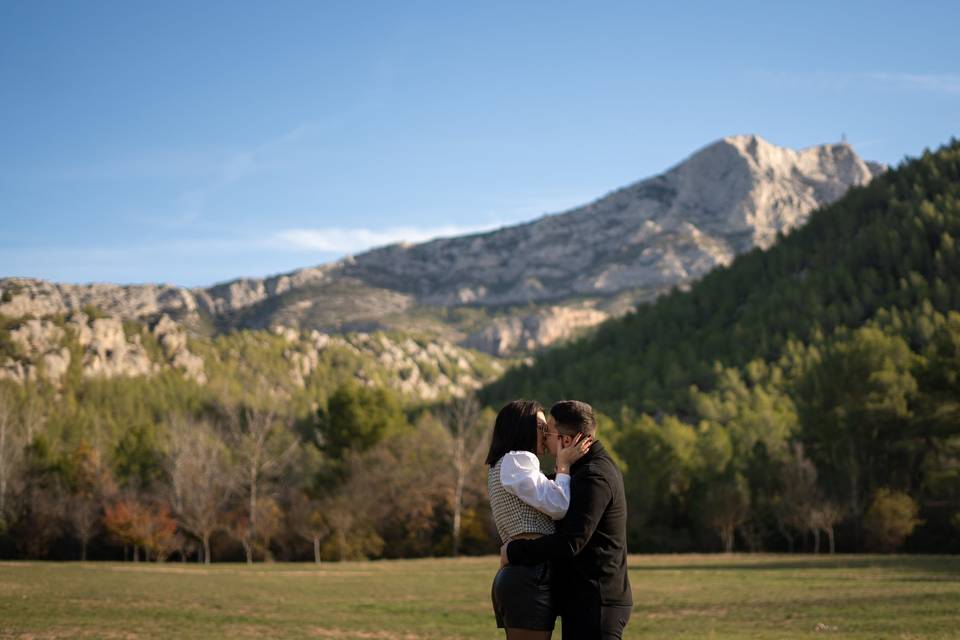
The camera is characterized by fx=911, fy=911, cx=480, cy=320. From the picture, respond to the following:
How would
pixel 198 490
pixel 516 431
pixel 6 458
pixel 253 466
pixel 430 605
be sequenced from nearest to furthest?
pixel 516 431, pixel 430 605, pixel 253 466, pixel 198 490, pixel 6 458

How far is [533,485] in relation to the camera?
789cm

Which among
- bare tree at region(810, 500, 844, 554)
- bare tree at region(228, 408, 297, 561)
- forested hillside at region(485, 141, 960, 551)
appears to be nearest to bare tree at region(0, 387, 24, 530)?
bare tree at region(228, 408, 297, 561)

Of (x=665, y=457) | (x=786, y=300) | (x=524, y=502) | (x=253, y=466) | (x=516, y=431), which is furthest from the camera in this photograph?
(x=786, y=300)

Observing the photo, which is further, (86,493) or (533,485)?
(86,493)

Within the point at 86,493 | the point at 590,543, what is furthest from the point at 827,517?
the point at 86,493

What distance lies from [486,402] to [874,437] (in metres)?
96.3

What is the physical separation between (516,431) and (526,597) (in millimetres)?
1448

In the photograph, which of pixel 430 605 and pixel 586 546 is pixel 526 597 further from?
pixel 430 605

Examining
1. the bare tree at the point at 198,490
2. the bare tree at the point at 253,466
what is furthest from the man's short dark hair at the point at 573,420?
the bare tree at the point at 198,490

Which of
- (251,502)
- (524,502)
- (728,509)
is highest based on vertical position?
(524,502)

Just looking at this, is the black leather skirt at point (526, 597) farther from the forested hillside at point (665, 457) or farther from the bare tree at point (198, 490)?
the bare tree at point (198, 490)

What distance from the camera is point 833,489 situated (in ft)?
226

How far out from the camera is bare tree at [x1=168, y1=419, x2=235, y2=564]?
7156 centimetres

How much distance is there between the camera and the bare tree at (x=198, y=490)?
235 ft
